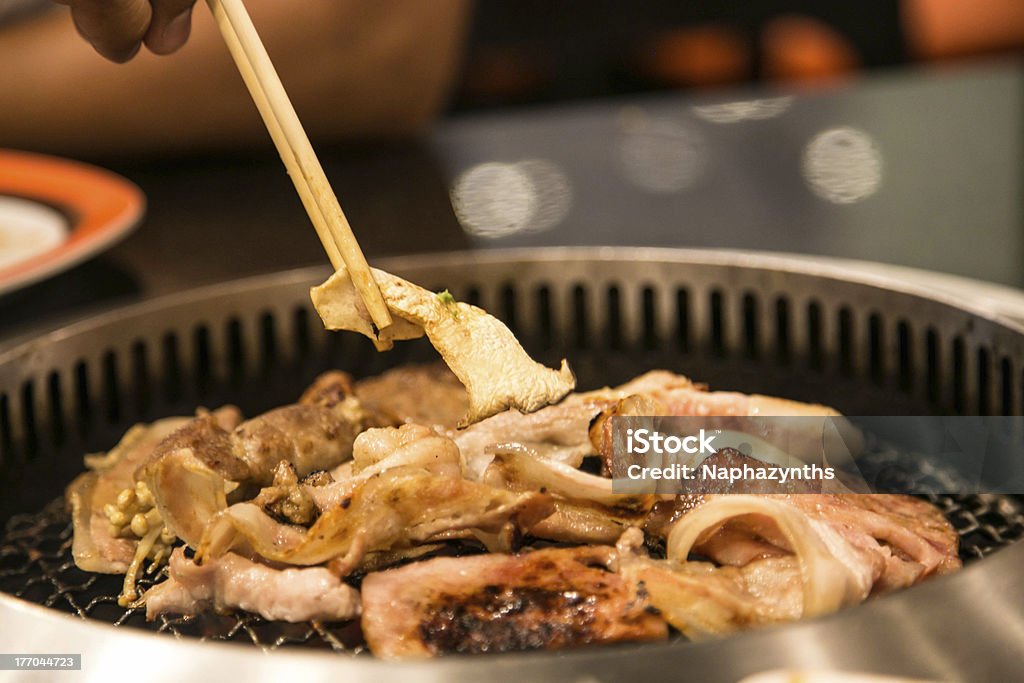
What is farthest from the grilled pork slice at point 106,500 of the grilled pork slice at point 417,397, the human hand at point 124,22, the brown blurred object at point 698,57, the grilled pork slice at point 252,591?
the brown blurred object at point 698,57

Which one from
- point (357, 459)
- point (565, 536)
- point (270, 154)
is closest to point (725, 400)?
point (565, 536)

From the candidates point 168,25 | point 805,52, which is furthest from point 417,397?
point 805,52

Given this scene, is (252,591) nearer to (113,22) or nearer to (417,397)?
(417,397)

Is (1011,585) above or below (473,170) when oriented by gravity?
below

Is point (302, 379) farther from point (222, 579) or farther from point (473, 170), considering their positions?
point (473, 170)

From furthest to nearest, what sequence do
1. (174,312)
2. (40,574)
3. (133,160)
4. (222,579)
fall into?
(133,160), (174,312), (40,574), (222,579)

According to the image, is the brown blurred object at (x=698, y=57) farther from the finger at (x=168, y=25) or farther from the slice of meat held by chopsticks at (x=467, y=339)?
the slice of meat held by chopsticks at (x=467, y=339)
